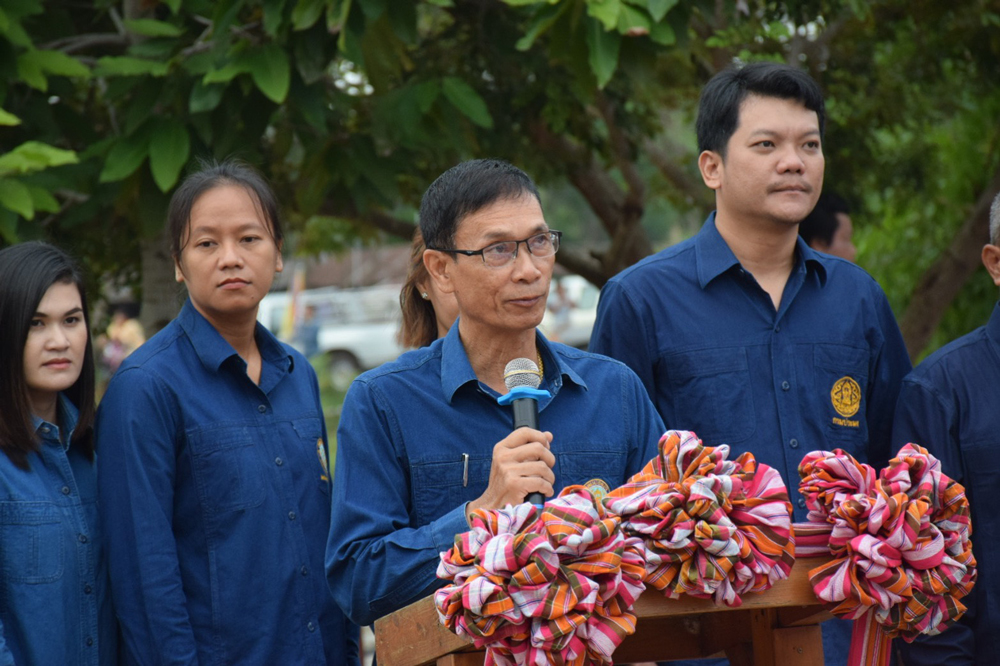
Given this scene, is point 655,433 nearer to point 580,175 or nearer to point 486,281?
point 486,281

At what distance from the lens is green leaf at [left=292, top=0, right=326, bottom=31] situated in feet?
15.0

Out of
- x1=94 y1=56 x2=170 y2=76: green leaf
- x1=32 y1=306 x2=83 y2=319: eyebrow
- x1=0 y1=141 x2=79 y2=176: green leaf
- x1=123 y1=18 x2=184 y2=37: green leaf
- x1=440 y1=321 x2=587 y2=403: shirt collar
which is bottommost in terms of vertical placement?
x1=440 y1=321 x2=587 y2=403: shirt collar

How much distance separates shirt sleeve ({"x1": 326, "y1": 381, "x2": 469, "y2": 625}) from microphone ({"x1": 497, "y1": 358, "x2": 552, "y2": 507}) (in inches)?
9.3

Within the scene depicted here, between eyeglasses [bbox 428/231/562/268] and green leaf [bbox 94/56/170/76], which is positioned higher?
green leaf [bbox 94/56/170/76]

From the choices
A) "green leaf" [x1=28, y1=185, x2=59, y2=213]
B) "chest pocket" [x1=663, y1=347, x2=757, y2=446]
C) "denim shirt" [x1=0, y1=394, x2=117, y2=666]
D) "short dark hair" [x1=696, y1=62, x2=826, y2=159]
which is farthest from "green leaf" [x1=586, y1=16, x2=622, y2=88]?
"denim shirt" [x1=0, y1=394, x2=117, y2=666]

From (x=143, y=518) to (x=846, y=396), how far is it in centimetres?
198

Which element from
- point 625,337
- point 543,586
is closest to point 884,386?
point 625,337

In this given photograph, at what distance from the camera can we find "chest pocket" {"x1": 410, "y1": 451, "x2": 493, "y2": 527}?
2.63 meters

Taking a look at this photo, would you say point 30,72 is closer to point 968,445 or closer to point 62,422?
point 62,422

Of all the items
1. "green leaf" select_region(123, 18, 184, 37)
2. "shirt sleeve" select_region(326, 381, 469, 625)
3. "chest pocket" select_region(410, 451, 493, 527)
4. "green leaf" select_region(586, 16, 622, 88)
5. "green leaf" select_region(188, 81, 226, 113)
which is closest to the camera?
"shirt sleeve" select_region(326, 381, 469, 625)

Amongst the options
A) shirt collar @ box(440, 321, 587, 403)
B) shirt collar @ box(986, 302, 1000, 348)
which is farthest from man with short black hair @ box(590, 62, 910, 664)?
shirt collar @ box(440, 321, 587, 403)

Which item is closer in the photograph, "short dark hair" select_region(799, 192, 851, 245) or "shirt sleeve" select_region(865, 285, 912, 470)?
"shirt sleeve" select_region(865, 285, 912, 470)

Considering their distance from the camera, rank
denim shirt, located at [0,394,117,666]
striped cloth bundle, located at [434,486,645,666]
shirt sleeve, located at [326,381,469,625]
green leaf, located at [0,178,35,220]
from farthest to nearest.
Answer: green leaf, located at [0,178,35,220] < denim shirt, located at [0,394,117,666] < shirt sleeve, located at [326,381,469,625] < striped cloth bundle, located at [434,486,645,666]

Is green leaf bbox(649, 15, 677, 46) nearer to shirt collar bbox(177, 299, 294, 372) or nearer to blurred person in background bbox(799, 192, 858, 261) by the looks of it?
blurred person in background bbox(799, 192, 858, 261)
